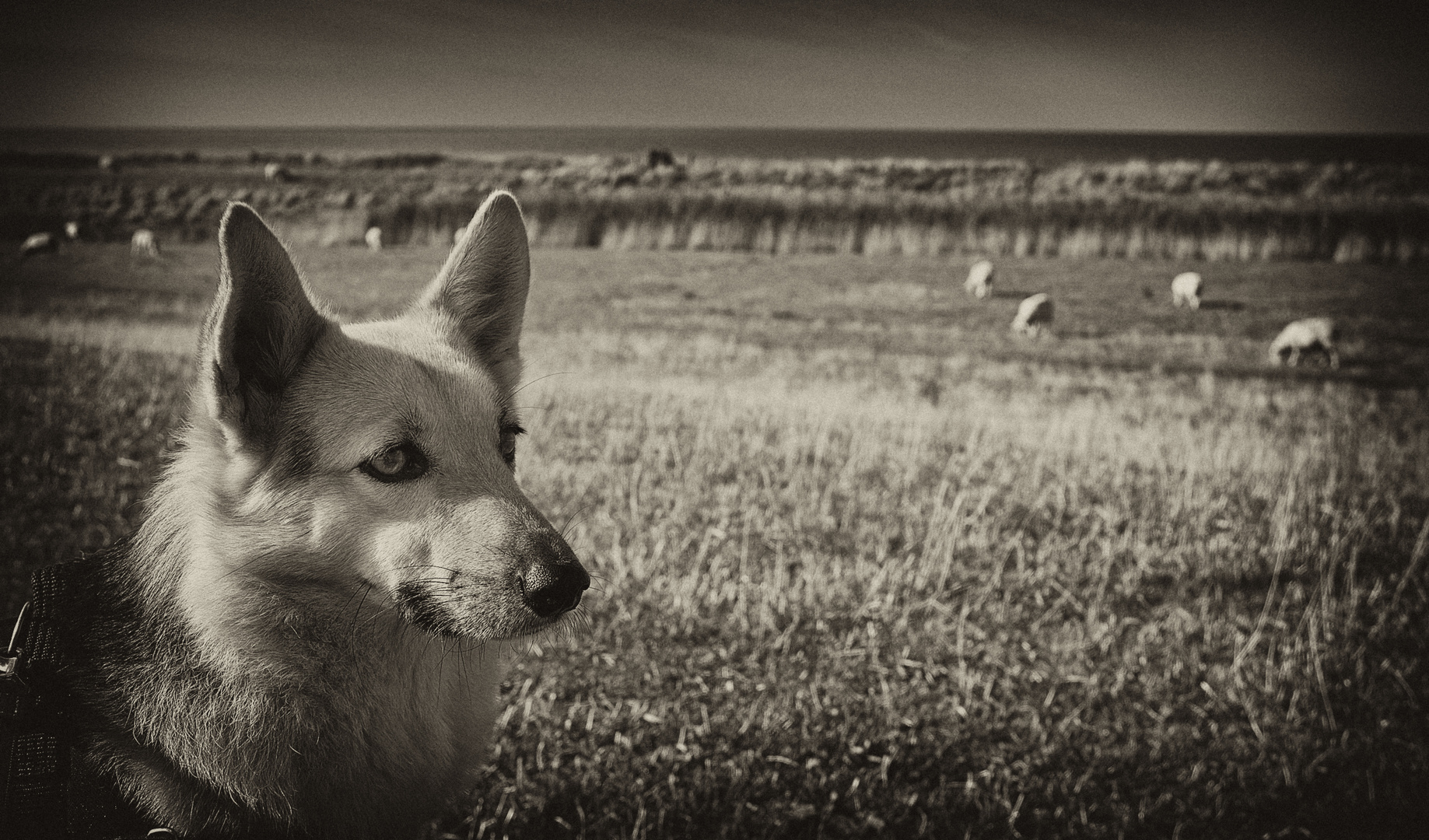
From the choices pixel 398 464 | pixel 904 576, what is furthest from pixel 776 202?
pixel 398 464

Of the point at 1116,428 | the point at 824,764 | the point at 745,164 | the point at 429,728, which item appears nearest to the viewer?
the point at 429,728

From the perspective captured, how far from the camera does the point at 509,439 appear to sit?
2.48m

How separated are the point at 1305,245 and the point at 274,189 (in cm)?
1643

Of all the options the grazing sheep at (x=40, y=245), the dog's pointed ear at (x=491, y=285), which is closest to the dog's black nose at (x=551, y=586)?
the dog's pointed ear at (x=491, y=285)

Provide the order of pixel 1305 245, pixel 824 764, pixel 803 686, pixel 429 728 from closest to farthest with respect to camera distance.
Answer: pixel 429 728
pixel 824 764
pixel 803 686
pixel 1305 245

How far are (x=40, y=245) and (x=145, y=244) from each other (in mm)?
971

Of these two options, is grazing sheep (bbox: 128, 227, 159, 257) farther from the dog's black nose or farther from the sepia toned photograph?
the dog's black nose

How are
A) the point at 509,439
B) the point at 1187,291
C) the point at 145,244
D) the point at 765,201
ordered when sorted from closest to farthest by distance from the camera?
the point at 509,439, the point at 145,244, the point at 765,201, the point at 1187,291

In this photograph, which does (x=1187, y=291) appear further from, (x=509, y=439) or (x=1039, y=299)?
(x=509, y=439)

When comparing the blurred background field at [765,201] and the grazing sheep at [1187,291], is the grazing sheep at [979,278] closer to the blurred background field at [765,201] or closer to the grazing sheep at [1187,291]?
the blurred background field at [765,201]

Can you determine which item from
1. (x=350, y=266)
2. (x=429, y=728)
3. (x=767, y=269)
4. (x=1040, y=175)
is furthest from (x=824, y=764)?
(x=1040, y=175)

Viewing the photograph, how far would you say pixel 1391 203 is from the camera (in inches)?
579

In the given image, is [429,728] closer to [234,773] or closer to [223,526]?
[234,773]

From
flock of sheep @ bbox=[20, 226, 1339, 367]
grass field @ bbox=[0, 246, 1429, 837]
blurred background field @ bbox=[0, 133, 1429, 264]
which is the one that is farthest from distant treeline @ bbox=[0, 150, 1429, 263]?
grass field @ bbox=[0, 246, 1429, 837]
